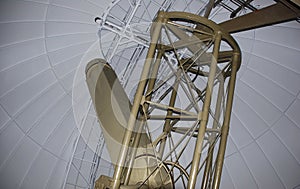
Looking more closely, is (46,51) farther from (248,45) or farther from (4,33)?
(248,45)

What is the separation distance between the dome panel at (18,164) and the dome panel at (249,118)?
764cm

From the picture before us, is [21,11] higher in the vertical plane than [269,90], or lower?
higher

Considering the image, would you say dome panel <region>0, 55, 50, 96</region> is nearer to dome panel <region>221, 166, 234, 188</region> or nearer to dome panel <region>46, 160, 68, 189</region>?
dome panel <region>46, 160, 68, 189</region>

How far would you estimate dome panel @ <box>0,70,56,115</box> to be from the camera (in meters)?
9.18

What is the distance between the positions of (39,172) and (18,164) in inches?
32.8

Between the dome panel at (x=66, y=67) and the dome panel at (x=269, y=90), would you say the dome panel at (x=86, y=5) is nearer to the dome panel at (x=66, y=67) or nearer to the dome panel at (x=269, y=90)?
the dome panel at (x=66, y=67)


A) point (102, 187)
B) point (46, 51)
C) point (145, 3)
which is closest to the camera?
point (102, 187)

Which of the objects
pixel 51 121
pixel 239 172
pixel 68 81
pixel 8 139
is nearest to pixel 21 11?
pixel 68 81

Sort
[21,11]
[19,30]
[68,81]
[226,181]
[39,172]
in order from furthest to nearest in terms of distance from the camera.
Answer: [39,172]
[226,181]
[68,81]
[19,30]
[21,11]

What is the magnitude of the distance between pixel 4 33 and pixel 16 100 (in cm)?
233

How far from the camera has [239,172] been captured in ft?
32.3

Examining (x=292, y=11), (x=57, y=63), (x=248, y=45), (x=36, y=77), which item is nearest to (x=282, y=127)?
(x=248, y=45)

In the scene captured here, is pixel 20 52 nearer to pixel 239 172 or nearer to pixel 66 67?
pixel 66 67

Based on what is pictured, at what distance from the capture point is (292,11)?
199 inches
